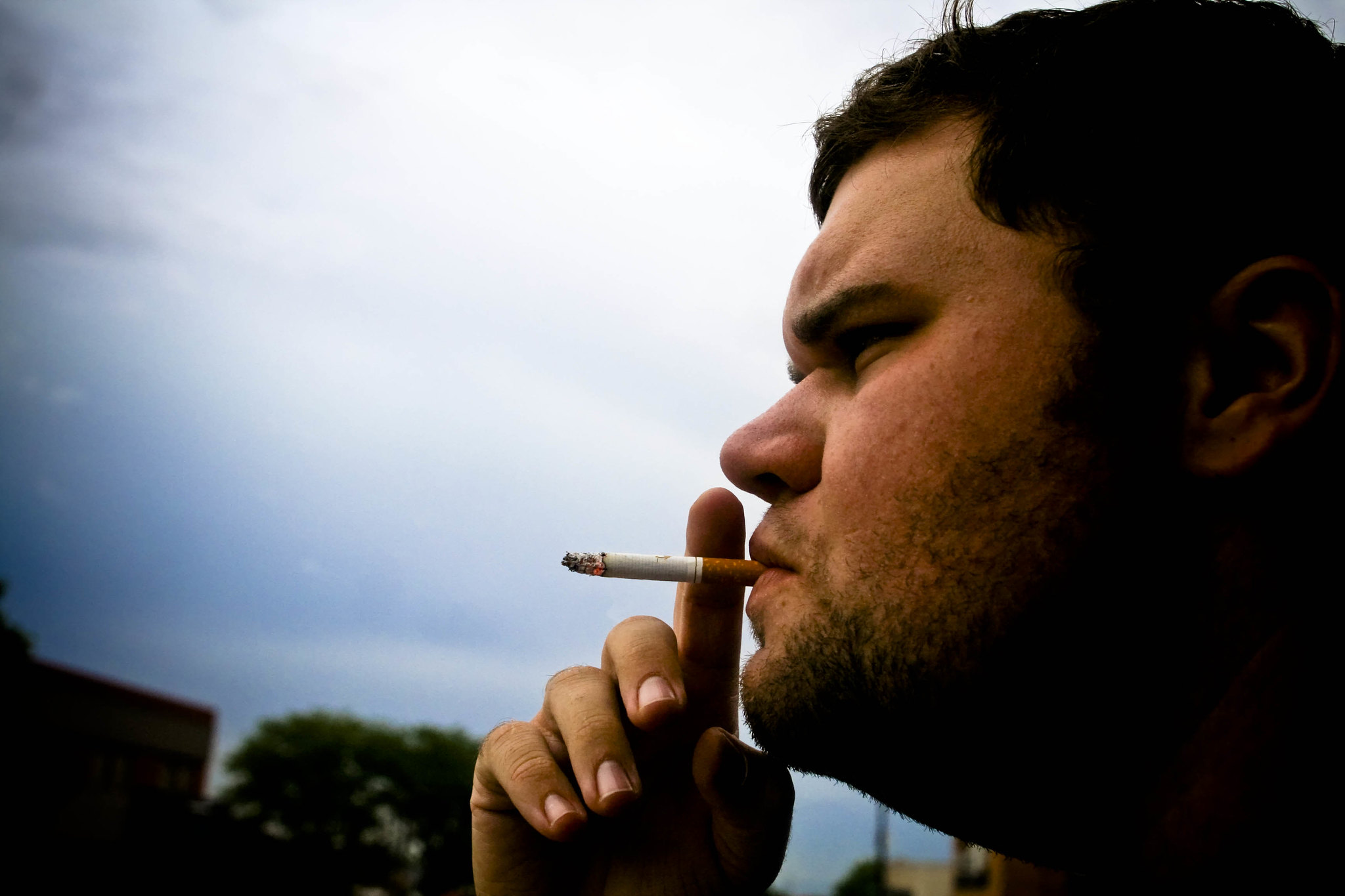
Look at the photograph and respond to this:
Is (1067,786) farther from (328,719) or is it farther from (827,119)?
(328,719)

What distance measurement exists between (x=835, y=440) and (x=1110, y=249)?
0.62m

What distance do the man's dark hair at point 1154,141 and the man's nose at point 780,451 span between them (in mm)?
539

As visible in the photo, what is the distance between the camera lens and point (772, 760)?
6.42 ft

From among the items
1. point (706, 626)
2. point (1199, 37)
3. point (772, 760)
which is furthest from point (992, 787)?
point (1199, 37)

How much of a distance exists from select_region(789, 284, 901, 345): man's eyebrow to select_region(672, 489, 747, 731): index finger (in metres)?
0.54

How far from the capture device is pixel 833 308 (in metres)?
1.67

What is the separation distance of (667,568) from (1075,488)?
2.75ft

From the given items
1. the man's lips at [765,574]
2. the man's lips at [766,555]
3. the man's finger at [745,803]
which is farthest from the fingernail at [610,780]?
the man's lips at [766,555]

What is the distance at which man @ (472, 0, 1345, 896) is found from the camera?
1.37 m

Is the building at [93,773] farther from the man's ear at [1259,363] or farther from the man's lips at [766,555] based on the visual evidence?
the man's ear at [1259,363]

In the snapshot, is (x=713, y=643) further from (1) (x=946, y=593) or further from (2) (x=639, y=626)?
(1) (x=946, y=593)

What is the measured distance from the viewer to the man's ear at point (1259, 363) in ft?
4.51

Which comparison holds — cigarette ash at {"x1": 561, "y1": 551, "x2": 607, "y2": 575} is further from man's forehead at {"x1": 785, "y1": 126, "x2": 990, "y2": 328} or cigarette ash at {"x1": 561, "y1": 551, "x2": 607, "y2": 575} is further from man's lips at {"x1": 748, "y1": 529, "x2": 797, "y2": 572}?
man's forehead at {"x1": 785, "y1": 126, "x2": 990, "y2": 328}

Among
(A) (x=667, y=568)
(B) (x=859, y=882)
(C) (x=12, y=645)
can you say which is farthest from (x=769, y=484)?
(B) (x=859, y=882)
